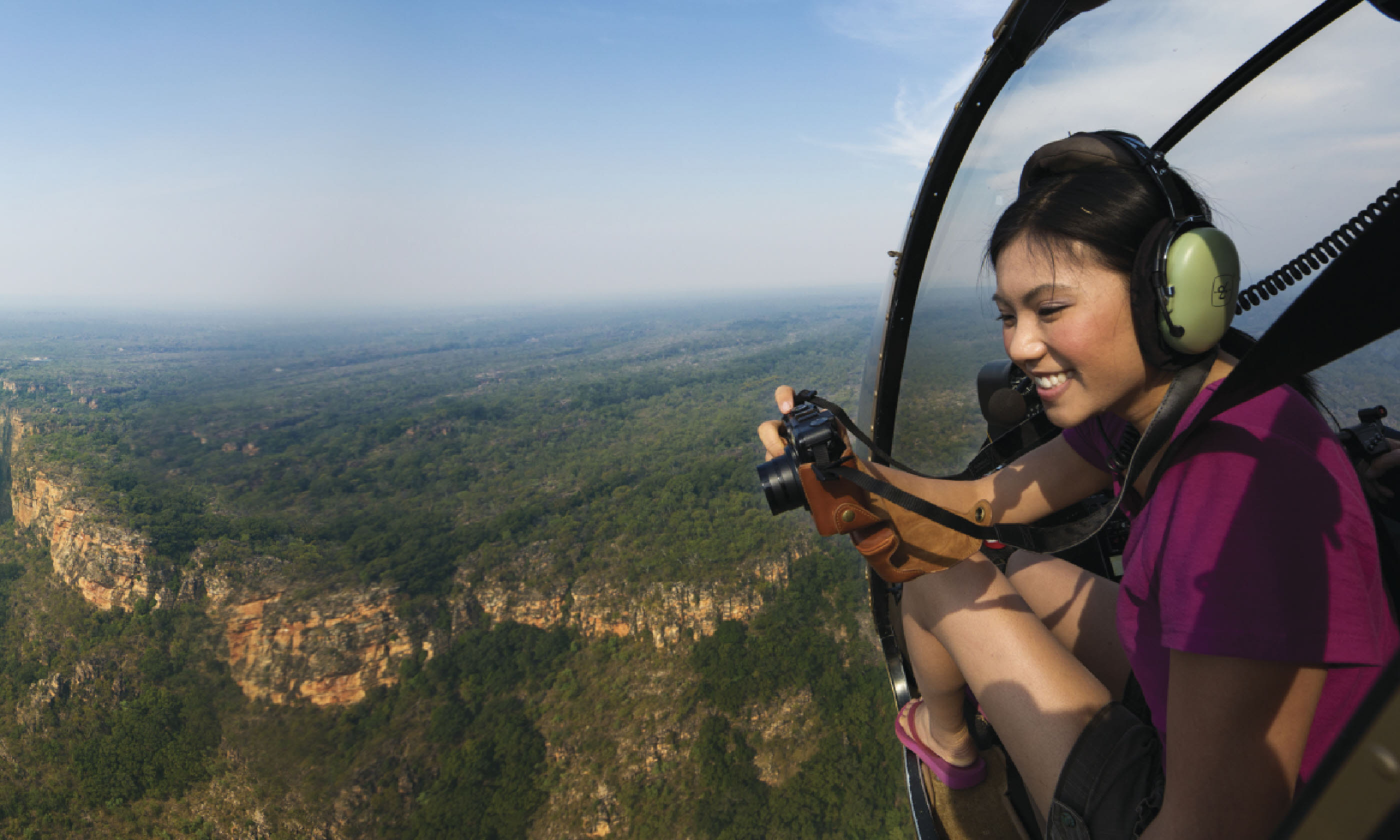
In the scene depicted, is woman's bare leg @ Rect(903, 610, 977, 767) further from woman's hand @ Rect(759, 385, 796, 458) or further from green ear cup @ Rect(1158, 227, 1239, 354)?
green ear cup @ Rect(1158, 227, 1239, 354)

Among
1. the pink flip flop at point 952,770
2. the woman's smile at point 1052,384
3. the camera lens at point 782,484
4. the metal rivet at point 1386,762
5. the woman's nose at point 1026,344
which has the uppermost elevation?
the woman's nose at point 1026,344

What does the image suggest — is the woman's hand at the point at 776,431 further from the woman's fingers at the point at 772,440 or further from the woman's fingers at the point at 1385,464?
the woman's fingers at the point at 1385,464

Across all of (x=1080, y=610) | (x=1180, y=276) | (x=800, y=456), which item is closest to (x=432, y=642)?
(x=1080, y=610)

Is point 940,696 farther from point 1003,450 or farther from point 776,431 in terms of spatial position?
point 776,431

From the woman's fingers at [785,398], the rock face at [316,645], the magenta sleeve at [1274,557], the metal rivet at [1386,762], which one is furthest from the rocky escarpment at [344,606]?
the metal rivet at [1386,762]

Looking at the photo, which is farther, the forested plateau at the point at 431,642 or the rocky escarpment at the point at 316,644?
the rocky escarpment at the point at 316,644

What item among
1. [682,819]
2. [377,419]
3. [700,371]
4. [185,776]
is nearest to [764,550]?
[682,819]

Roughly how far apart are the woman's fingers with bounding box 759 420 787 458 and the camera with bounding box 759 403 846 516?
0.08 meters

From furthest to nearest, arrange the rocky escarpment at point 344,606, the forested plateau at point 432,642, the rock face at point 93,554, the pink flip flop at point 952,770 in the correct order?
the rock face at point 93,554, the rocky escarpment at point 344,606, the forested plateau at point 432,642, the pink flip flop at point 952,770

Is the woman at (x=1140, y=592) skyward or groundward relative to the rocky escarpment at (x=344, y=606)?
skyward

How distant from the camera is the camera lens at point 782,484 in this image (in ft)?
4.16

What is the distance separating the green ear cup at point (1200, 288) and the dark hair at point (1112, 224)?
0.14 feet

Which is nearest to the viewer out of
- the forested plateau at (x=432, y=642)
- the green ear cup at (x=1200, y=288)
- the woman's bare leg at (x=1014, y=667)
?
the green ear cup at (x=1200, y=288)

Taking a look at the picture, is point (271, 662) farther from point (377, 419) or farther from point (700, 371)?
point (700, 371)
